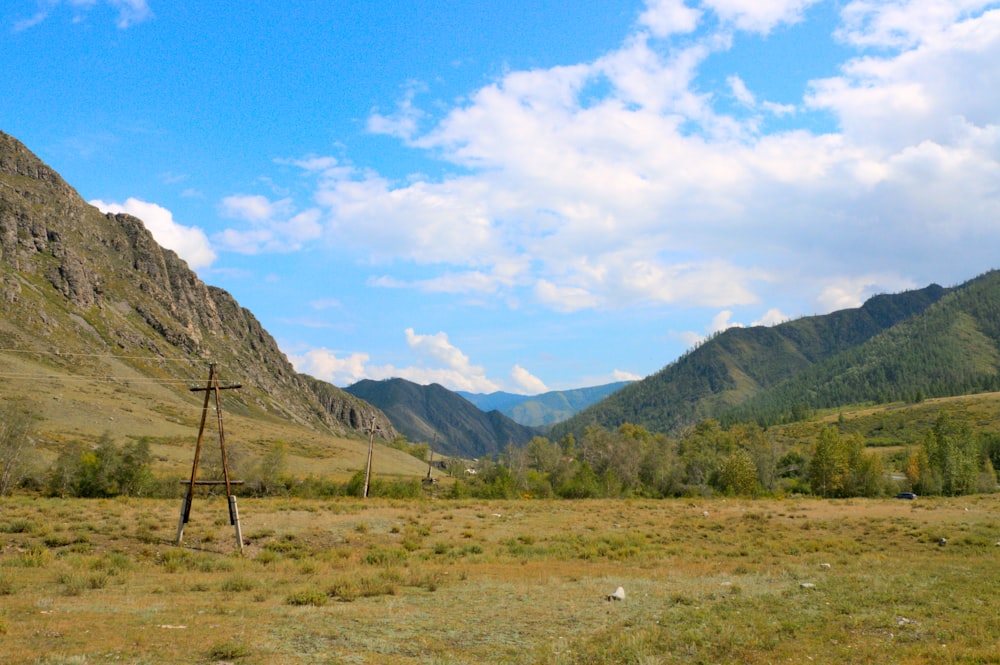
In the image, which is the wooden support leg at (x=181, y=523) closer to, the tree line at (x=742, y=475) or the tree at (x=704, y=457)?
the tree line at (x=742, y=475)

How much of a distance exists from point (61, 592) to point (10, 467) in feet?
165

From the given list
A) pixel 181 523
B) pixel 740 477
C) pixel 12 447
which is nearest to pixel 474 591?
pixel 181 523

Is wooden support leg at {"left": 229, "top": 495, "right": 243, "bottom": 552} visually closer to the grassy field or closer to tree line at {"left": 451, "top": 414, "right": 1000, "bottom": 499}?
the grassy field

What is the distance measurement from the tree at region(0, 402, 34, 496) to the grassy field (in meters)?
23.7

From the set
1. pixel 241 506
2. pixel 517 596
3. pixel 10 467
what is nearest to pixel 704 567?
pixel 517 596

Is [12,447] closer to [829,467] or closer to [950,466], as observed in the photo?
[829,467]

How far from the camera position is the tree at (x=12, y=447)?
167 ft

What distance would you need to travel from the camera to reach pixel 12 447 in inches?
2083

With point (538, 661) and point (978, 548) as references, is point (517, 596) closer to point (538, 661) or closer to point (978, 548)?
point (538, 661)

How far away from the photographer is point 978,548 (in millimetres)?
26250

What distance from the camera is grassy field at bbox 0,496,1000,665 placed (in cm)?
1043

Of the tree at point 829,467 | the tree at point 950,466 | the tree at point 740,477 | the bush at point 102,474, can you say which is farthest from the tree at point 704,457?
the bush at point 102,474

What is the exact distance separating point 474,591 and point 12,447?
5830cm

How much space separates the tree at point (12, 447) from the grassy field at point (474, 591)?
23735mm
